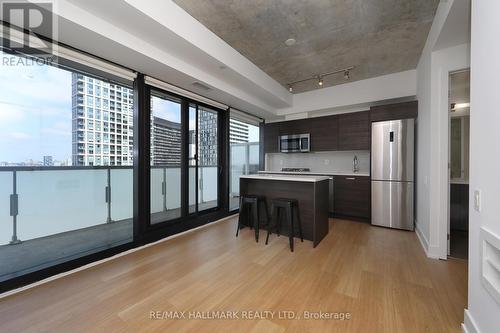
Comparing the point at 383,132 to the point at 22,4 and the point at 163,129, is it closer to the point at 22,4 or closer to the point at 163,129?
the point at 163,129

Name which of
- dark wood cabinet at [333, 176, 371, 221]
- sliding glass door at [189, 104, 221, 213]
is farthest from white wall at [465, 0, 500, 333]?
sliding glass door at [189, 104, 221, 213]

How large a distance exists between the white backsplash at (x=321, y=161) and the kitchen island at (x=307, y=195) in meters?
1.78

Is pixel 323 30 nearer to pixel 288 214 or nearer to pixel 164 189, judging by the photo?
pixel 288 214

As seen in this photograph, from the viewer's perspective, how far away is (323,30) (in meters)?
2.74

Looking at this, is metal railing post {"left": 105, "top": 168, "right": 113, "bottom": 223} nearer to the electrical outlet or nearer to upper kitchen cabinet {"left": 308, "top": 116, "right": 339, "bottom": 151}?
the electrical outlet

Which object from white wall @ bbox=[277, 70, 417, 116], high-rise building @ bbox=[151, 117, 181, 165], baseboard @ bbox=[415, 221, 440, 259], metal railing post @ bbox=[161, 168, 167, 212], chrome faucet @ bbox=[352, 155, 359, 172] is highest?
white wall @ bbox=[277, 70, 417, 116]

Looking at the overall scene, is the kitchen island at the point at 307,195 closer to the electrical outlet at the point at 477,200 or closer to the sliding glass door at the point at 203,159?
the sliding glass door at the point at 203,159

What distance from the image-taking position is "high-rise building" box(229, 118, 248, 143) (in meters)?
4.96

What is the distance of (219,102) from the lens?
4.24m

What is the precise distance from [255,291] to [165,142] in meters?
2.66

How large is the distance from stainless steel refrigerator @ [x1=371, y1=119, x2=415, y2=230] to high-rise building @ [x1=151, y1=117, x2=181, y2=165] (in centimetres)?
373

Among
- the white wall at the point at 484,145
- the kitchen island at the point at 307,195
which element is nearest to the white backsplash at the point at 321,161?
the kitchen island at the point at 307,195

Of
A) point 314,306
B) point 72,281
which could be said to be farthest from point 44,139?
point 314,306

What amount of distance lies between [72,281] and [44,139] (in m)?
1.60
